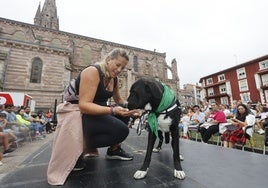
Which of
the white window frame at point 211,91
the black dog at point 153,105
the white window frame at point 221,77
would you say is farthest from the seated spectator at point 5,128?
the white window frame at point 211,91

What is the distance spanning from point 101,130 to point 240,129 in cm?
376

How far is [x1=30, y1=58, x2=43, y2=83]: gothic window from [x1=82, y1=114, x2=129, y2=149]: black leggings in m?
15.1

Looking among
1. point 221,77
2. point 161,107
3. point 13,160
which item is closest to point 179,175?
point 161,107

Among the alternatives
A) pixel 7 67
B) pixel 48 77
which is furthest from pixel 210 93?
pixel 7 67

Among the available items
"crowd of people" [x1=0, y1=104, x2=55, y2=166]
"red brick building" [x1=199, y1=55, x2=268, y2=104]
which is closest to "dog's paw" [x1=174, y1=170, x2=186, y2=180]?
"crowd of people" [x1=0, y1=104, x2=55, y2=166]

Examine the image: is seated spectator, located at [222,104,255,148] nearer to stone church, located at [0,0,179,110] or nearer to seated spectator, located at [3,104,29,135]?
seated spectator, located at [3,104,29,135]

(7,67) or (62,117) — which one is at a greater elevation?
(7,67)

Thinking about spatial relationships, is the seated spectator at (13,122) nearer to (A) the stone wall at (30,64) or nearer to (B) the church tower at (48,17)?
(A) the stone wall at (30,64)

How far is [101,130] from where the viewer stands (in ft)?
5.81

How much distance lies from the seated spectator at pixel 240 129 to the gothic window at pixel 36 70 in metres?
15.5

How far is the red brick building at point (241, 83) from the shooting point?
2344cm

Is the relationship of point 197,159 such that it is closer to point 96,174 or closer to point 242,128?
point 96,174

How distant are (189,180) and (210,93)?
35431 mm

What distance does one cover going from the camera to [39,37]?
2088cm
